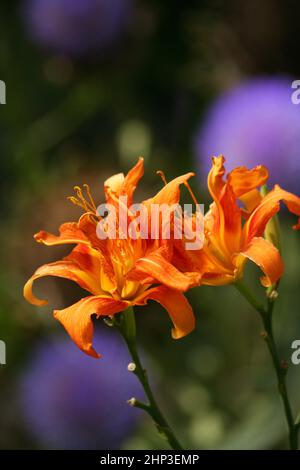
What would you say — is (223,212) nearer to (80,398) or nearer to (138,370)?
(138,370)

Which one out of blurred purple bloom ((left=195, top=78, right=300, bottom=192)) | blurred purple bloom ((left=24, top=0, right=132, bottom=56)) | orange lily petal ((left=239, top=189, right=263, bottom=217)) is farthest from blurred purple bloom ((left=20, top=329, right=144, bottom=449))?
orange lily petal ((left=239, top=189, right=263, bottom=217))

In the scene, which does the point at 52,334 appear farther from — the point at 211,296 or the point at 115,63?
the point at 115,63

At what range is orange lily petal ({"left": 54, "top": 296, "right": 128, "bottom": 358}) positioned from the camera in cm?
61

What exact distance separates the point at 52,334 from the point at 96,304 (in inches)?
28.7

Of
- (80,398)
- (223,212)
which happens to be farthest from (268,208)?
(80,398)

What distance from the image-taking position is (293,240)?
1.38 m

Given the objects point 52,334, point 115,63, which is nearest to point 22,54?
point 115,63

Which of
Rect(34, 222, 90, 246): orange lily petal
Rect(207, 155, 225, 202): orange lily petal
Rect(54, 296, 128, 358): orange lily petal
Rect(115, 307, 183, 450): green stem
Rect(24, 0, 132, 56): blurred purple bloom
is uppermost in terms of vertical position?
Rect(24, 0, 132, 56): blurred purple bloom

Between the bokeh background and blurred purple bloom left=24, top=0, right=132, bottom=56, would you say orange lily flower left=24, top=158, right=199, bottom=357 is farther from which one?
blurred purple bloom left=24, top=0, right=132, bottom=56

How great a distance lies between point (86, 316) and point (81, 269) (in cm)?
7

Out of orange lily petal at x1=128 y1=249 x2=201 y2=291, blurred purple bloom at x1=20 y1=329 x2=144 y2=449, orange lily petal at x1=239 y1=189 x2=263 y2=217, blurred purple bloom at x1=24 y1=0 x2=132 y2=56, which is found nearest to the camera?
orange lily petal at x1=128 y1=249 x2=201 y2=291

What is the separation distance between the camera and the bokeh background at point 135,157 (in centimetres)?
126

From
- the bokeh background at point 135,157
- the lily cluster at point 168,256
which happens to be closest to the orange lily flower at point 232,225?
the lily cluster at point 168,256

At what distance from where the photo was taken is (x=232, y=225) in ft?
2.26
